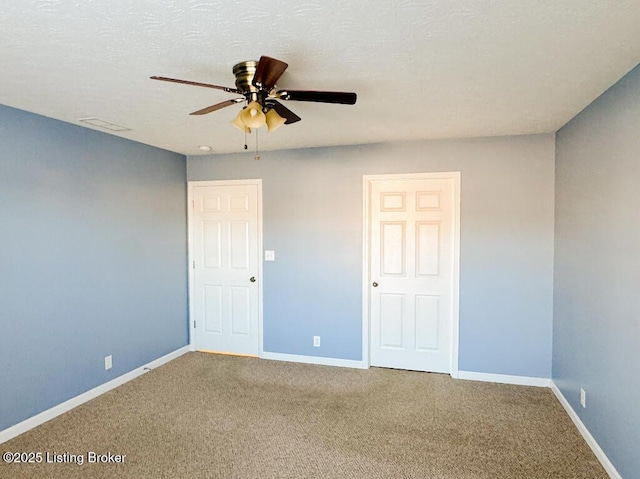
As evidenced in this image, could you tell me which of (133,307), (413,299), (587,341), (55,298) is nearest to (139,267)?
(133,307)

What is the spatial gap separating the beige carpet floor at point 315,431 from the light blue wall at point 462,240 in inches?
16.8

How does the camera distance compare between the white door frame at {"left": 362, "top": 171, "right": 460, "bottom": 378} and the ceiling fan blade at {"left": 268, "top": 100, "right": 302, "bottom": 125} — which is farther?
the white door frame at {"left": 362, "top": 171, "right": 460, "bottom": 378}

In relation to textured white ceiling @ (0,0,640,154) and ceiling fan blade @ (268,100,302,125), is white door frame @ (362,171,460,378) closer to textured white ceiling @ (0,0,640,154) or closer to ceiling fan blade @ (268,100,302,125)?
textured white ceiling @ (0,0,640,154)

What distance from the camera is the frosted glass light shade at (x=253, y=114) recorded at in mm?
1877

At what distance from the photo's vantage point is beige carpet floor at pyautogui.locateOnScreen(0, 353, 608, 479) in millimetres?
2381

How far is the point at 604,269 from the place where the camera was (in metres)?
2.40

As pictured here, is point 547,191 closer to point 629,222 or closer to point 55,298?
point 629,222

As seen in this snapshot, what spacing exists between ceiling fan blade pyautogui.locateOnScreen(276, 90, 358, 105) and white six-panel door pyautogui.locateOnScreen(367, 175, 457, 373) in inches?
A: 81.4

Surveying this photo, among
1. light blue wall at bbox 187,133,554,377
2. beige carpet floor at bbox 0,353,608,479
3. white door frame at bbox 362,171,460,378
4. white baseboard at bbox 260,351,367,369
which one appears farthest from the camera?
white baseboard at bbox 260,351,367,369

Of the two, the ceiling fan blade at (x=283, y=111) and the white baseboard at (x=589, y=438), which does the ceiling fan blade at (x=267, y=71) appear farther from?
the white baseboard at (x=589, y=438)

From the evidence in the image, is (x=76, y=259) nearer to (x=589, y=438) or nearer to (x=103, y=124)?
(x=103, y=124)

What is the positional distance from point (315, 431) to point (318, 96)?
7.49 ft

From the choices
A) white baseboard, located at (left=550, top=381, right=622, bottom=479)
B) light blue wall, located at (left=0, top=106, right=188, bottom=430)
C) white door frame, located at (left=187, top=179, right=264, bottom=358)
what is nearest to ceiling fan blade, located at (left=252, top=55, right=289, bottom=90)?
light blue wall, located at (left=0, top=106, right=188, bottom=430)

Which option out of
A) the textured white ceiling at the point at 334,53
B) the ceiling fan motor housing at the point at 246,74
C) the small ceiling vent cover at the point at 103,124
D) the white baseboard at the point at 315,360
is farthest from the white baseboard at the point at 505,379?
the small ceiling vent cover at the point at 103,124
